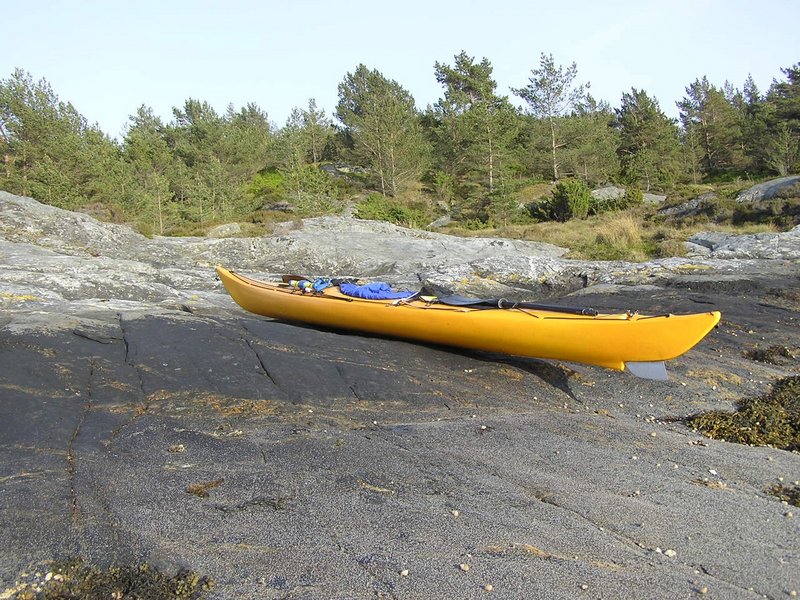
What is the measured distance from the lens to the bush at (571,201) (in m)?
25.3

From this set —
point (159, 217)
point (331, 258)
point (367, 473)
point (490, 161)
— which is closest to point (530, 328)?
point (367, 473)

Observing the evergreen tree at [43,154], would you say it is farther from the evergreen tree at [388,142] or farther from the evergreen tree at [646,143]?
the evergreen tree at [646,143]

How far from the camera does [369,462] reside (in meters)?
4.51

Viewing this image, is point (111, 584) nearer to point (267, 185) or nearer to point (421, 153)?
point (421, 153)

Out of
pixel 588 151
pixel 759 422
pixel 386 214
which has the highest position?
pixel 588 151

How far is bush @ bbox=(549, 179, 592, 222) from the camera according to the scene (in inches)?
997

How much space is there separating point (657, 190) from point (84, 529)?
34.5 m

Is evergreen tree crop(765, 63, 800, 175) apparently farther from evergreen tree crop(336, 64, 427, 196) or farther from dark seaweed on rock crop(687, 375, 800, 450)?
dark seaweed on rock crop(687, 375, 800, 450)

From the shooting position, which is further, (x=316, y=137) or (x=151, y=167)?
(x=316, y=137)

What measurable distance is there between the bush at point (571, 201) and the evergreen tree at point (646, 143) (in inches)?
366

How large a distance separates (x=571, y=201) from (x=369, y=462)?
22.9m

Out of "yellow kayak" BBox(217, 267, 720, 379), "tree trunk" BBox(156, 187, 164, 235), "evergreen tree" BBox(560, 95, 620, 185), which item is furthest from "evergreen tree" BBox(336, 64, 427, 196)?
"yellow kayak" BBox(217, 267, 720, 379)

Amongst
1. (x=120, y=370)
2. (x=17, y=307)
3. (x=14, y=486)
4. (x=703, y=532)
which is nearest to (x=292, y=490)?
(x=14, y=486)

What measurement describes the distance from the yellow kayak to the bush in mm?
18522
